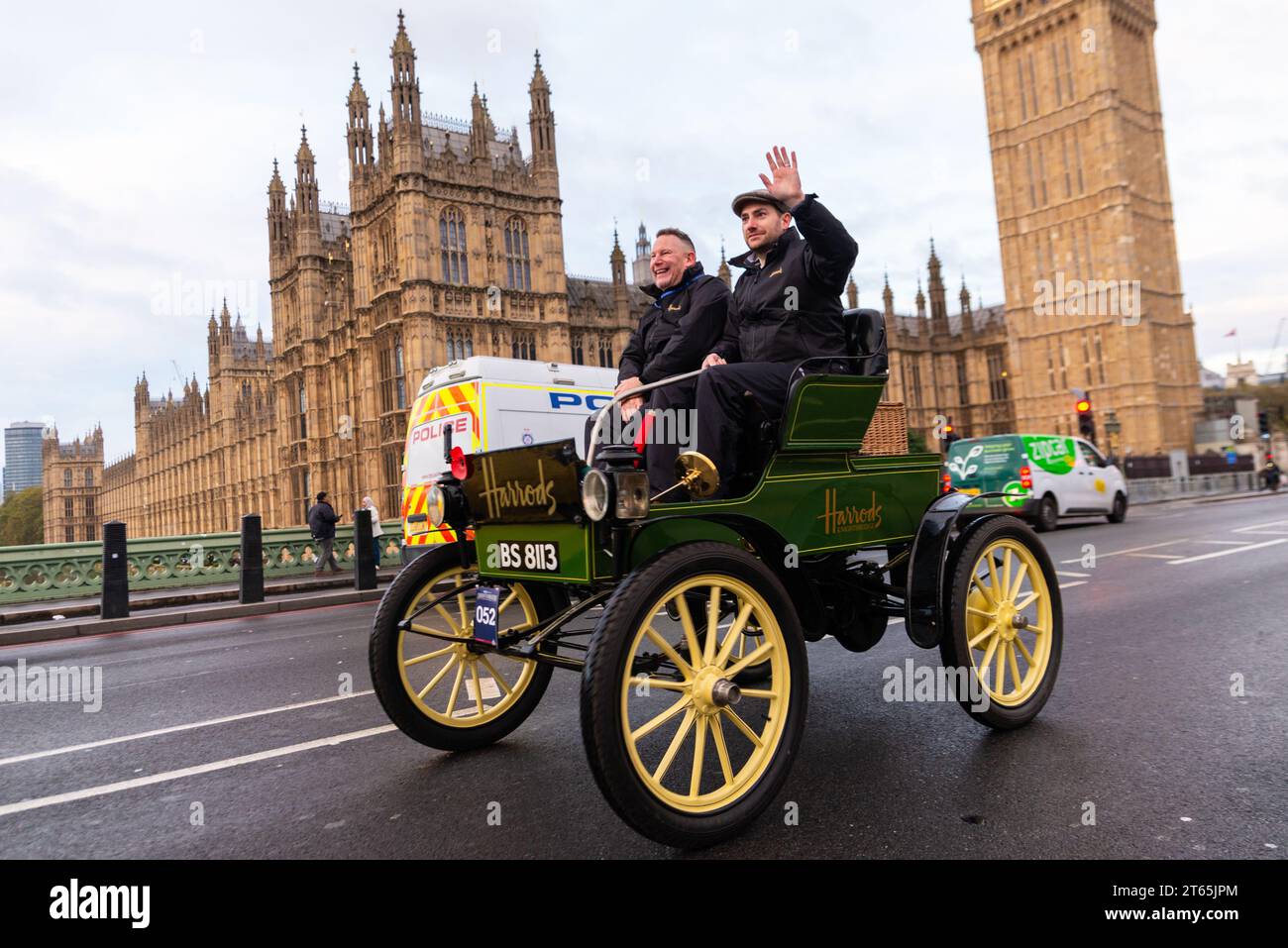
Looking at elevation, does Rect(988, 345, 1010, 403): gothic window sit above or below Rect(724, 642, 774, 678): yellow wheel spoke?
above

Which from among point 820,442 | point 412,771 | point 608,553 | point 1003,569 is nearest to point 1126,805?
point 1003,569

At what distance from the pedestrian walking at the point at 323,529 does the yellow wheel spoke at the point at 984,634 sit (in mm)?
13300

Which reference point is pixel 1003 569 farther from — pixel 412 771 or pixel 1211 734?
pixel 412 771

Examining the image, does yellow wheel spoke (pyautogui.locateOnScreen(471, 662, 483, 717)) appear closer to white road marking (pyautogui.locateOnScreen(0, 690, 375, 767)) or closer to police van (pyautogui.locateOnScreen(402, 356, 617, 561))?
white road marking (pyautogui.locateOnScreen(0, 690, 375, 767))

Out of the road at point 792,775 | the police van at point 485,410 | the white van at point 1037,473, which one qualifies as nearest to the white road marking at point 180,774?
the road at point 792,775

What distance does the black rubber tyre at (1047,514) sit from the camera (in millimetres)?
15320

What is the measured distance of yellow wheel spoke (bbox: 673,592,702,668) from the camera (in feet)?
7.80

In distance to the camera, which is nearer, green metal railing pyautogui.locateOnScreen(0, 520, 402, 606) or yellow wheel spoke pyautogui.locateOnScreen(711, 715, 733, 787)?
yellow wheel spoke pyautogui.locateOnScreen(711, 715, 733, 787)

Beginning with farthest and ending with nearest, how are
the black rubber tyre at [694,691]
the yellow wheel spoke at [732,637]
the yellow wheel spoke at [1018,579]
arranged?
the yellow wheel spoke at [1018,579], the yellow wheel spoke at [732,637], the black rubber tyre at [694,691]

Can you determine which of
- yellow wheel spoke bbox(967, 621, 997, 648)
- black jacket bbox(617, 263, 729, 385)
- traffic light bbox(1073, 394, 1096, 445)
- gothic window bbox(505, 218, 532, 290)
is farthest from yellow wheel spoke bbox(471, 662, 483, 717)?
gothic window bbox(505, 218, 532, 290)

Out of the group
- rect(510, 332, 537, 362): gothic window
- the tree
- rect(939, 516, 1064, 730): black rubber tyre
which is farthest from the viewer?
the tree

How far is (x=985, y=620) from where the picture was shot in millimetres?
3404

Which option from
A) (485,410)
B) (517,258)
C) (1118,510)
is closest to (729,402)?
(485,410)

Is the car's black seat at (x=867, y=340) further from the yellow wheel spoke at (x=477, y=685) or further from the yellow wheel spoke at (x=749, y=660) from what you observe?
the yellow wheel spoke at (x=477, y=685)
